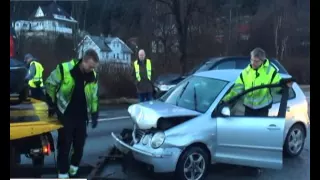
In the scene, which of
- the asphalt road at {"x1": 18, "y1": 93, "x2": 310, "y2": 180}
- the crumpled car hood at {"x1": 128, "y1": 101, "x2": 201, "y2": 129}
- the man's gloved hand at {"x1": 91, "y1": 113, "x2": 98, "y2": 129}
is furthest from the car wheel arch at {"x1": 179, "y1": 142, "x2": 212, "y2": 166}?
the man's gloved hand at {"x1": 91, "y1": 113, "x2": 98, "y2": 129}

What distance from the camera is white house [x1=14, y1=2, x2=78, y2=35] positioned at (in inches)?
206

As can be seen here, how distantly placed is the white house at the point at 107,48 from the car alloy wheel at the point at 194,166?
3.86ft

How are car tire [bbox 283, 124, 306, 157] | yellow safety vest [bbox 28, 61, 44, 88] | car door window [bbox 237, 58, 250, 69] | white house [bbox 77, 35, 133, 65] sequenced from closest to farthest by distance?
yellow safety vest [bbox 28, 61, 44, 88] → white house [bbox 77, 35, 133, 65] → car door window [bbox 237, 58, 250, 69] → car tire [bbox 283, 124, 306, 157]

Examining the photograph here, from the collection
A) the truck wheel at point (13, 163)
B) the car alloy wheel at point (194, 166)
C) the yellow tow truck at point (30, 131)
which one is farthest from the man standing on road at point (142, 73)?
the truck wheel at point (13, 163)

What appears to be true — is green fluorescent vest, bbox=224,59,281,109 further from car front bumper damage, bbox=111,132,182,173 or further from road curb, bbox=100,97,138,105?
road curb, bbox=100,97,138,105

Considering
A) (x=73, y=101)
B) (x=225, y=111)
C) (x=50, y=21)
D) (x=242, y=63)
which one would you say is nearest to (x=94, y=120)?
(x=73, y=101)

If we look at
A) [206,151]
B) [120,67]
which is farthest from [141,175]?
[120,67]

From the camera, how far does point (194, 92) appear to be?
5.84 metres

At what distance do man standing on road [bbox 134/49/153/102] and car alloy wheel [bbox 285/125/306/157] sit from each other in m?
1.71

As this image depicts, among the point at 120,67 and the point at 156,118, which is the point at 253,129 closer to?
the point at 156,118

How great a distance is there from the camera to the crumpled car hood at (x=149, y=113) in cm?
549

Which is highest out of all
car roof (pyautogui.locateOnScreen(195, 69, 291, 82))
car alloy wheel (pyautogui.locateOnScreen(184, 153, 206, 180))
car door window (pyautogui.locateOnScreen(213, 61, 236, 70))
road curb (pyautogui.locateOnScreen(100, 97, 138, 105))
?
car door window (pyautogui.locateOnScreen(213, 61, 236, 70))

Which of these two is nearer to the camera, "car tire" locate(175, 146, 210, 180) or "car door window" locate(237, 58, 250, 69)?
"car tire" locate(175, 146, 210, 180)

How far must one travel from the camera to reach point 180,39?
545 cm
